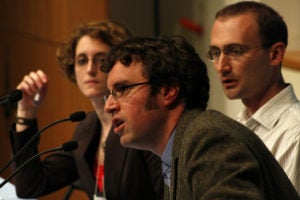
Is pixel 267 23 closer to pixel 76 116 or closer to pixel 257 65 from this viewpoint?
pixel 257 65

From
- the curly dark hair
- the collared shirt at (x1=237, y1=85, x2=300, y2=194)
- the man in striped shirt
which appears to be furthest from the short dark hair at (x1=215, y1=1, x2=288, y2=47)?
the curly dark hair

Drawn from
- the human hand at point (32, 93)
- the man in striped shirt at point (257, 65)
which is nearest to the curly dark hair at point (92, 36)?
the human hand at point (32, 93)

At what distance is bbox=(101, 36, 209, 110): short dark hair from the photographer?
1.90 meters

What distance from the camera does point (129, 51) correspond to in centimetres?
195

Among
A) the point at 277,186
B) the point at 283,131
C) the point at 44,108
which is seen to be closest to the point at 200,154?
the point at 277,186

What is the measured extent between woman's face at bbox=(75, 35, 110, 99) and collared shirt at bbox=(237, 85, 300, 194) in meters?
0.68

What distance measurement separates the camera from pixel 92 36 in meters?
3.06

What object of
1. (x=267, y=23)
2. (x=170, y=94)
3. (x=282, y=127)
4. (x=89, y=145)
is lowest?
(x=89, y=145)

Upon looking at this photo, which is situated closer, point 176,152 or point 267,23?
point 176,152

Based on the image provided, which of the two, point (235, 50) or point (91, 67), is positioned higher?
point (235, 50)

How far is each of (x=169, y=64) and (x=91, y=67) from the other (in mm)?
1080

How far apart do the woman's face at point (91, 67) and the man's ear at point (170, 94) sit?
1.07 m

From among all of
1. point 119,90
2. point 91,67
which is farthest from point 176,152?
point 91,67

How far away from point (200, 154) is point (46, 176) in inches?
64.9
